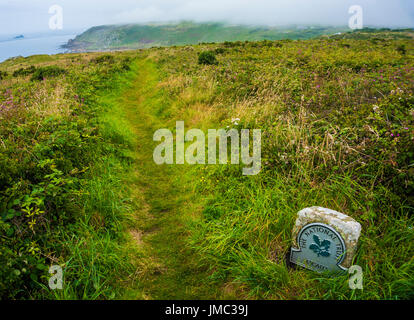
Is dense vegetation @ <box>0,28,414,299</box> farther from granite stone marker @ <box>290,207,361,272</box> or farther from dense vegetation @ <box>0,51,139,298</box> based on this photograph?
granite stone marker @ <box>290,207,361,272</box>

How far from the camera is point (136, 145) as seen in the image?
8273 mm

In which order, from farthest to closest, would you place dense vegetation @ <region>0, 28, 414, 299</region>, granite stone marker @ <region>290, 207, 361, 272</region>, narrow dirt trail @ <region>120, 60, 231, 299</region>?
Result: narrow dirt trail @ <region>120, 60, 231, 299</region> → dense vegetation @ <region>0, 28, 414, 299</region> → granite stone marker @ <region>290, 207, 361, 272</region>

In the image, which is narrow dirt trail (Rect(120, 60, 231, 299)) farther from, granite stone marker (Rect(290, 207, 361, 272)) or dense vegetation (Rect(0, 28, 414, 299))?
granite stone marker (Rect(290, 207, 361, 272))

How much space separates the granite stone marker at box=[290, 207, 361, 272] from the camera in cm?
305

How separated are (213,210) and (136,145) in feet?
14.9

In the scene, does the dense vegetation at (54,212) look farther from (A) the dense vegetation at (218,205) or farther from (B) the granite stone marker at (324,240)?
(B) the granite stone marker at (324,240)

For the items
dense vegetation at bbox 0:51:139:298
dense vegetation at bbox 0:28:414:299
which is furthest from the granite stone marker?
dense vegetation at bbox 0:51:139:298

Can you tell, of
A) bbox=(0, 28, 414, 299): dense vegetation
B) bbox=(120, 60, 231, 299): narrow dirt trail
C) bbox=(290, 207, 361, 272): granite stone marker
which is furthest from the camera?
bbox=(120, 60, 231, 299): narrow dirt trail

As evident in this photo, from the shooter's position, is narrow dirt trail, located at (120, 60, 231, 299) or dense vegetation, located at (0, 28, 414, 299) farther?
narrow dirt trail, located at (120, 60, 231, 299)

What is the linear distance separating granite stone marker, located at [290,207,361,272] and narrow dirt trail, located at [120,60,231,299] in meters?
1.35

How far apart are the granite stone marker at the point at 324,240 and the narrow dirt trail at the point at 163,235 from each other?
4.44 feet

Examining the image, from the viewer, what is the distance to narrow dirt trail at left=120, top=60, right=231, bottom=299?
3.51m

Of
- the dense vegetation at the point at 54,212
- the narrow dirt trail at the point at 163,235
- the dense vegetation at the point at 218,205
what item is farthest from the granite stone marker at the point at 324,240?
the dense vegetation at the point at 54,212
